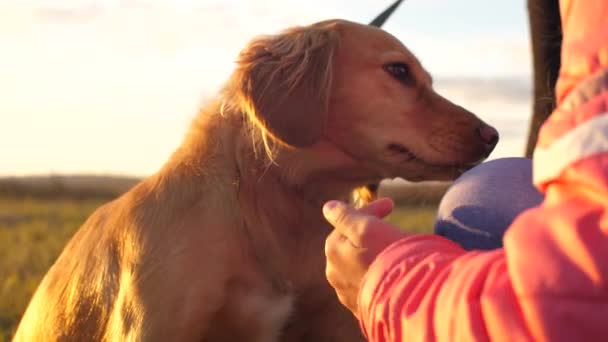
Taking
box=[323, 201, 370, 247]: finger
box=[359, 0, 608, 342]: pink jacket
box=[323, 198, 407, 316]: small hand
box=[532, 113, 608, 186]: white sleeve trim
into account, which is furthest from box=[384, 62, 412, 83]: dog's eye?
box=[532, 113, 608, 186]: white sleeve trim

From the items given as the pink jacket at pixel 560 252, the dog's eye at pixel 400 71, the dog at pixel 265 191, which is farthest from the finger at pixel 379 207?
the dog's eye at pixel 400 71

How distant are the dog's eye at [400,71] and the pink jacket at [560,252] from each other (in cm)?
243

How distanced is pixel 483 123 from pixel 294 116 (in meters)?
0.83

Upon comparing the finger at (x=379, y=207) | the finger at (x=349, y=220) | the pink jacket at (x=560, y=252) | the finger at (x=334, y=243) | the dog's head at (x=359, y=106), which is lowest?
the dog's head at (x=359, y=106)

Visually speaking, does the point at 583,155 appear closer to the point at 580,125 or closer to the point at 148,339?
the point at 580,125

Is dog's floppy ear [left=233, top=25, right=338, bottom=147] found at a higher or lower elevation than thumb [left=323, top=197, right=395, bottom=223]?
lower

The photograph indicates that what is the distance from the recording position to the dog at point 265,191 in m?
3.25

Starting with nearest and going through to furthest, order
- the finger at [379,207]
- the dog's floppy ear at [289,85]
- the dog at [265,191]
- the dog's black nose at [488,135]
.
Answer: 1. the finger at [379,207]
2. the dog at [265,191]
3. the dog's floppy ear at [289,85]
4. the dog's black nose at [488,135]

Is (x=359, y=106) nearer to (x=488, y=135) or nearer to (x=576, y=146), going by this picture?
(x=488, y=135)

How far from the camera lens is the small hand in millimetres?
1551

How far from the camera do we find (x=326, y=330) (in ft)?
11.7

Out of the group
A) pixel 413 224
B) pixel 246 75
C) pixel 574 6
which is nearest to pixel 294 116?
pixel 246 75

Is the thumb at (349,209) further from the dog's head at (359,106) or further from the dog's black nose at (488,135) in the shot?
the dog's black nose at (488,135)

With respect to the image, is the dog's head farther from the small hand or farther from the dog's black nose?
the small hand
